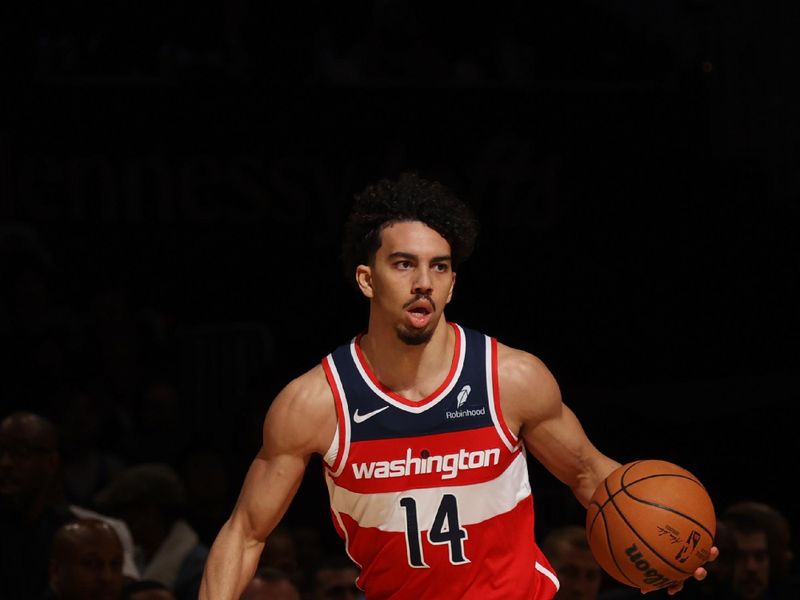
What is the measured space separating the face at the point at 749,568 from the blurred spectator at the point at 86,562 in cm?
302

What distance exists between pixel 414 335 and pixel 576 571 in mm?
2419

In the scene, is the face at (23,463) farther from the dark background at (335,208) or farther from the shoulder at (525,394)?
the shoulder at (525,394)

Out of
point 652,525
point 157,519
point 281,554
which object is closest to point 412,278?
point 652,525

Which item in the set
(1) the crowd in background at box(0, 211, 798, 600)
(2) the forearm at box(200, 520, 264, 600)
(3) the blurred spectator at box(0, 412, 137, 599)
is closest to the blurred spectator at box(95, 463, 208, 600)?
(1) the crowd in background at box(0, 211, 798, 600)

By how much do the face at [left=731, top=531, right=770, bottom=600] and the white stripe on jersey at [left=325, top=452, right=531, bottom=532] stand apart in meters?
2.72

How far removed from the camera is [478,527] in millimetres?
4914

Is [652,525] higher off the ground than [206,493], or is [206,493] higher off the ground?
[652,525]

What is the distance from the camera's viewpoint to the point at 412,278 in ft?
15.8

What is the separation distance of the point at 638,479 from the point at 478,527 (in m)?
0.55

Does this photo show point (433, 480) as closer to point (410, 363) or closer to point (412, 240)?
point (410, 363)

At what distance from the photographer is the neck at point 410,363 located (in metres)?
4.95

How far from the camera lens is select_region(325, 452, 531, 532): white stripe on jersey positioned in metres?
4.89

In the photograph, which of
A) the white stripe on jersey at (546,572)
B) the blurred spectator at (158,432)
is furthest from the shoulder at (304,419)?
the blurred spectator at (158,432)

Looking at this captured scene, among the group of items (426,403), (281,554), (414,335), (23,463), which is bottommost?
(281,554)
